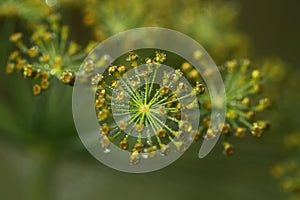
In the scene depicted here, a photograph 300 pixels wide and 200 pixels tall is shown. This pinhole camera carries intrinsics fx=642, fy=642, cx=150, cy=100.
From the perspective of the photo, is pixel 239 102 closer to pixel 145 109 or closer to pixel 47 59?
pixel 145 109

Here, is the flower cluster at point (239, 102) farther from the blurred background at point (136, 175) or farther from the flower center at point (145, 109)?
the blurred background at point (136, 175)

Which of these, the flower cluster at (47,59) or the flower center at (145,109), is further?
the flower cluster at (47,59)

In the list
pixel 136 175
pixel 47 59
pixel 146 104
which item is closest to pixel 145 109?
pixel 146 104

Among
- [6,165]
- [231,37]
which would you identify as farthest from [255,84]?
[6,165]

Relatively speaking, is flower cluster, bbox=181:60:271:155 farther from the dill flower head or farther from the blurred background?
the blurred background

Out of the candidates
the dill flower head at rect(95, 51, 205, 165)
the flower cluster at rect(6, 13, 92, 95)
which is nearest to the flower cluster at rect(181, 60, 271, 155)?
the dill flower head at rect(95, 51, 205, 165)

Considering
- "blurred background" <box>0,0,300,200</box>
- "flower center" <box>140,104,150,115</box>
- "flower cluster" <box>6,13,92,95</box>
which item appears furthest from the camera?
"blurred background" <box>0,0,300,200</box>

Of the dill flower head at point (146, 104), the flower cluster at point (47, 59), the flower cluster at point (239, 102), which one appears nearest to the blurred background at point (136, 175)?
the flower cluster at point (47, 59)
